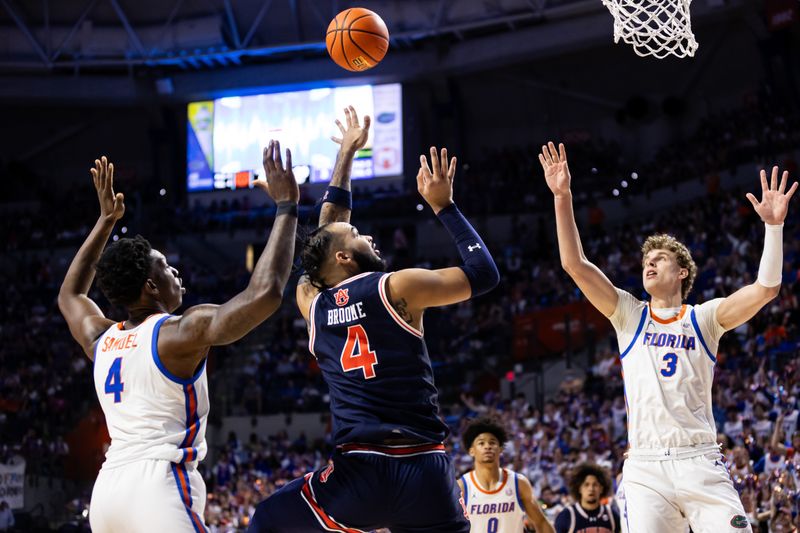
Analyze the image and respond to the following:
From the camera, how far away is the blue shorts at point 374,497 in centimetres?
439

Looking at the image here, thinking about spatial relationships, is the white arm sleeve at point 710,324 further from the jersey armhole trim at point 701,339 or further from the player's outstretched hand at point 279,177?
the player's outstretched hand at point 279,177

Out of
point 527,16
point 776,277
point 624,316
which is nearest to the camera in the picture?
point 776,277

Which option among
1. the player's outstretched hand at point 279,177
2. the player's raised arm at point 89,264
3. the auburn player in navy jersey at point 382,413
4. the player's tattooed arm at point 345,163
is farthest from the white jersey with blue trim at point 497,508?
the player's outstretched hand at point 279,177

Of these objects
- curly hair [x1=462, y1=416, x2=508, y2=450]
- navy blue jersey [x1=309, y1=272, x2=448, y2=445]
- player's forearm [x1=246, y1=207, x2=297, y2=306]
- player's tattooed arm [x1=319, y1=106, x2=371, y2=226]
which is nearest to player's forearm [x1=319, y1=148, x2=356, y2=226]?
player's tattooed arm [x1=319, y1=106, x2=371, y2=226]

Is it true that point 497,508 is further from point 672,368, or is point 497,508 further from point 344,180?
point 344,180

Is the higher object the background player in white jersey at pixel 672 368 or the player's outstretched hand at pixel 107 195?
the player's outstretched hand at pixel 107 195

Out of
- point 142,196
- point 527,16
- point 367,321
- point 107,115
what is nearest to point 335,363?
point 367,321

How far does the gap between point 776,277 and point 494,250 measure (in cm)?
2049

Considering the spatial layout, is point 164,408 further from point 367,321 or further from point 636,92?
point 636,92

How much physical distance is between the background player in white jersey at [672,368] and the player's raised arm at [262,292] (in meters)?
2.05

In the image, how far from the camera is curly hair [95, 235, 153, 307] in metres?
4.70

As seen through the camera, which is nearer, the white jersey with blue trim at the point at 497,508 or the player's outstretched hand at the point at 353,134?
the player's outstretched hand at the point at 353,134

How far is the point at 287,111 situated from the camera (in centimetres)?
2873

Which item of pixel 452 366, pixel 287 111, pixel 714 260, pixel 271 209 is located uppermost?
pixel 287 111
